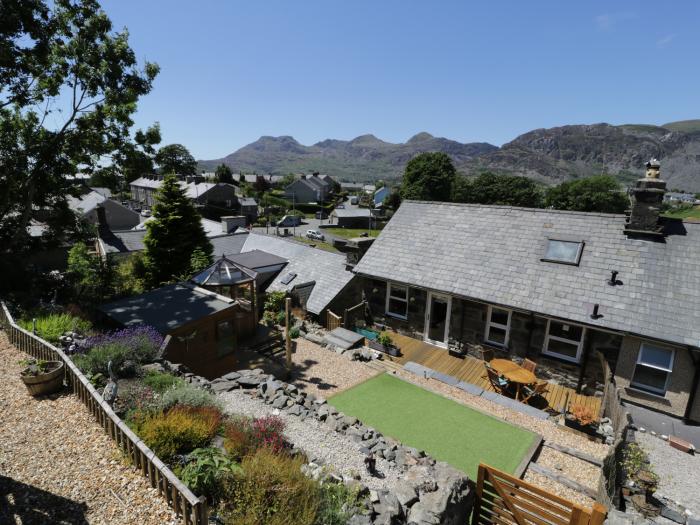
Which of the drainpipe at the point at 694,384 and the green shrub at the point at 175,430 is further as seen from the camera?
the drainpipe at the point at 694,384

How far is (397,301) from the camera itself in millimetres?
17844

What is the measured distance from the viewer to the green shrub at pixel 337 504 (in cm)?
570

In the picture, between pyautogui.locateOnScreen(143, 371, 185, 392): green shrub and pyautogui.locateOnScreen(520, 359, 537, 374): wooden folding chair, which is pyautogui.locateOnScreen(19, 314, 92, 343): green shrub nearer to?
pyautogui.locateOnScreen(143, 371, 185, 392): green shrub

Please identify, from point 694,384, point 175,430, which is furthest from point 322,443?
point 694,384

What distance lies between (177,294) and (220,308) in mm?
2591

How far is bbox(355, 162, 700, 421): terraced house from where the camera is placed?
11.8 meters

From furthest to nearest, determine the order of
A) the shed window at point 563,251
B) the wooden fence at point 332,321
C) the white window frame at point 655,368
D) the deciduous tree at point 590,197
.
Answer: the deciduous tree at point 590,197
the wooden fence at point 332,321
the shed window at point 563,251
the white window frame at point 655,368

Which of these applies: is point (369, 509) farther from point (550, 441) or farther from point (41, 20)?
point (41, 20)

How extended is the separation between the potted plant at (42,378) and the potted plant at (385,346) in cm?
1126

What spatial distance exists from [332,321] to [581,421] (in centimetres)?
1109

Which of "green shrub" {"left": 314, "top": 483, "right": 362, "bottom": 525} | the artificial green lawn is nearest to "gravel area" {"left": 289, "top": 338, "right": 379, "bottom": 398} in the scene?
Answer: the artificial green lawn

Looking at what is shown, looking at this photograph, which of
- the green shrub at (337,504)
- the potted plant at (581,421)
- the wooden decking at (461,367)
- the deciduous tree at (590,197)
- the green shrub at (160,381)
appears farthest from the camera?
the deciduous tree at (590,197)

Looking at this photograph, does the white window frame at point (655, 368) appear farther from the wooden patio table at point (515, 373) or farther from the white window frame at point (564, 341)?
the wooden patio table at point (515, 373)

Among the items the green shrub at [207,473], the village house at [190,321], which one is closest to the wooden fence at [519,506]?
the green shrub at [207,473]
